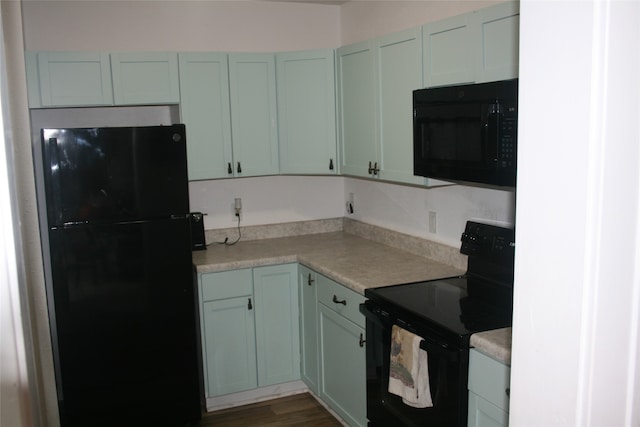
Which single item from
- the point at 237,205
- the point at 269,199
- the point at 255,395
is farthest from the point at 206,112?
the point at 255,395

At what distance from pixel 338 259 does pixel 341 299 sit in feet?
1.23

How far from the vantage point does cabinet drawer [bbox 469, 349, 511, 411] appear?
1.97m

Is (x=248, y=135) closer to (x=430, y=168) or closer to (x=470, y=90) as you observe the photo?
(x=430, y=168)

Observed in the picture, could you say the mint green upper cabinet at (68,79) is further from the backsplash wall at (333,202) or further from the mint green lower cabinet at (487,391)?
the mint green lower cabinet at (487,391)

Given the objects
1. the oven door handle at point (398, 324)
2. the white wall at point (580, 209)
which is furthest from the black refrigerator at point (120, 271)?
the white wall at point (580, 209)

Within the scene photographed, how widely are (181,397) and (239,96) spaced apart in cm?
180

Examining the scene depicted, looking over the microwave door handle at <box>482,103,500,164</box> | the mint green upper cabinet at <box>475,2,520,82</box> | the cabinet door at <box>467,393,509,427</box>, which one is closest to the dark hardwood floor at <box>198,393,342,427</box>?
the cabinet door at <box>467,393,509,427</box>

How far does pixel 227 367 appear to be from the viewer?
3.56m

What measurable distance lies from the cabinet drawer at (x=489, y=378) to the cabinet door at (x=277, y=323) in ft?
5.47

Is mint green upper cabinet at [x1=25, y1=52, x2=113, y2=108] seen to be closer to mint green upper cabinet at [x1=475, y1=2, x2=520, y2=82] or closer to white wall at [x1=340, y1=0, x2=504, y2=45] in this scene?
white wall at [x1=340, y1=0, x2=504, y2=45]

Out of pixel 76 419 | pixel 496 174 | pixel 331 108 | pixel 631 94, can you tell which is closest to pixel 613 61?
pixel 631 94

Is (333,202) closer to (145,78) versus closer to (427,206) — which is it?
(427,206)

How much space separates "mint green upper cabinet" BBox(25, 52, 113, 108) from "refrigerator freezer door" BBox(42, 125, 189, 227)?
1.43 feet

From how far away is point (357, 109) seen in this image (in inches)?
137
